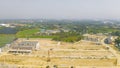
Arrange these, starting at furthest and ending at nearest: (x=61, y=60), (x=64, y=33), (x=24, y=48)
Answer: (x=64, y=33), (x=24, y=48), (x=61, y=60)

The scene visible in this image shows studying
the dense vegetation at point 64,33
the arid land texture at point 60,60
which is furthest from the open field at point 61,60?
the dense vegetation at point 64,33

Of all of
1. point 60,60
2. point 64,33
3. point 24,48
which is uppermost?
point 64,33

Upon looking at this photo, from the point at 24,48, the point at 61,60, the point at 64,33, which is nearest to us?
the point at 61,60

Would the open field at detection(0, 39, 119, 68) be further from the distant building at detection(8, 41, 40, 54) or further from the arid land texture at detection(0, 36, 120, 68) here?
the distant building at detection(8, 41, 40, 54)

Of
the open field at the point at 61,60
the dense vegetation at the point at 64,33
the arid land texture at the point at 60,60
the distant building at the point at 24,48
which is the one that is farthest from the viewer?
the dense vegetation at the point at 64,33

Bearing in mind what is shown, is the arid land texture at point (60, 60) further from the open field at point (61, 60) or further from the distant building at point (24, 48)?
the distant building at point (24, 48)

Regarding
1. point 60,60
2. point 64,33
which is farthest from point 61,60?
point 64,33

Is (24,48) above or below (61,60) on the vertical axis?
above

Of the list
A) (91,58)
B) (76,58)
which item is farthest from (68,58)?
(91,58)

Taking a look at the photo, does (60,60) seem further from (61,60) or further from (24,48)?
(24,48)

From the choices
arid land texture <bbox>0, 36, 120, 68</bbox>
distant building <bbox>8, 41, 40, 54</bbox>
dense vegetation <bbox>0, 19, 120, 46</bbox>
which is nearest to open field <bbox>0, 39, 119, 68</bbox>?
arid land texture <bbox>0, 36, 120, 68</bbox>

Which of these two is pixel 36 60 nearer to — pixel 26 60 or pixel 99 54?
pixel 26 60
